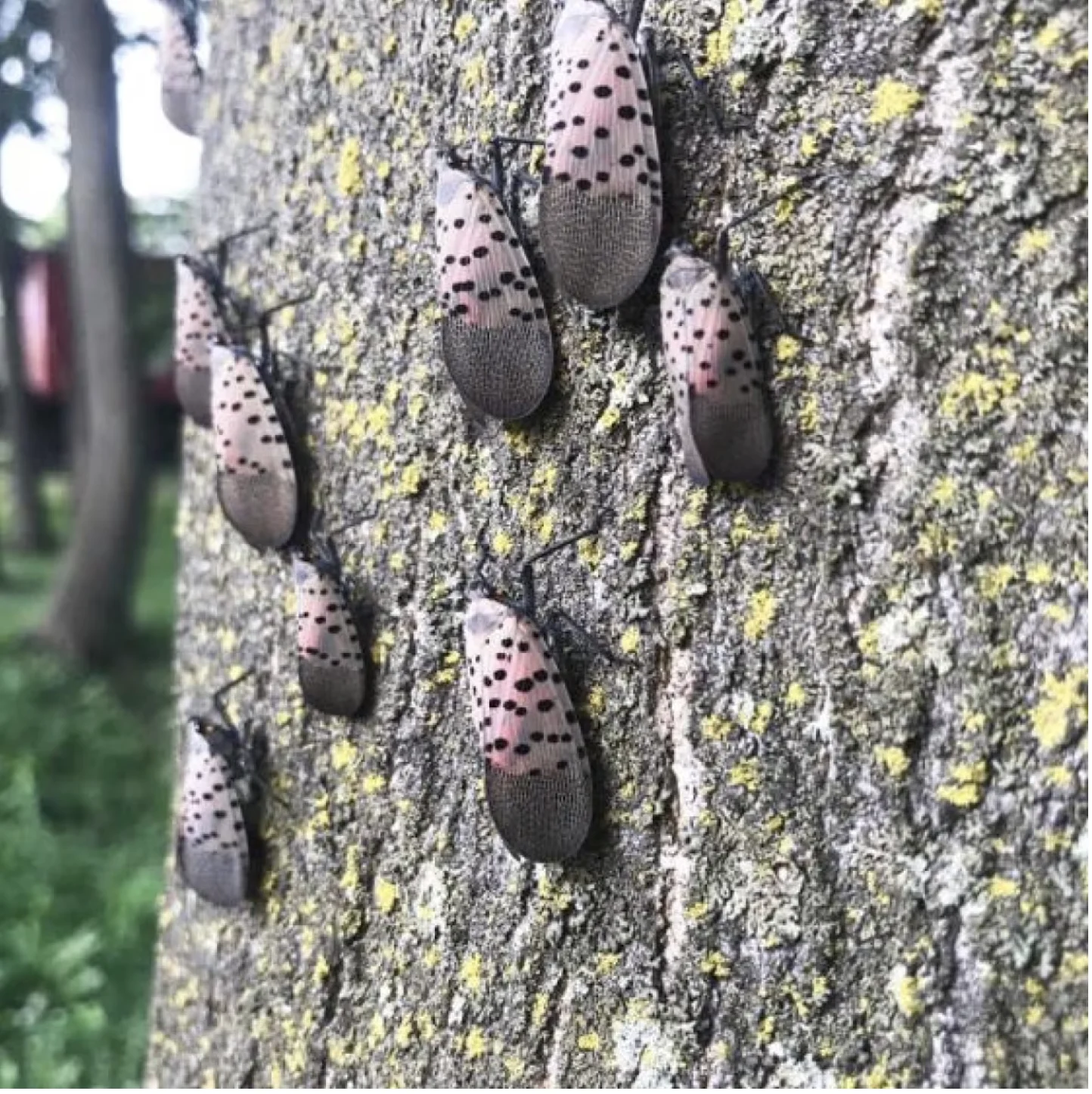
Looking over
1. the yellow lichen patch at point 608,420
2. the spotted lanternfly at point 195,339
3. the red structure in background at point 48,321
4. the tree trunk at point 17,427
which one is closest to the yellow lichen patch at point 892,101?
the yellow lichen patch at point 608,420

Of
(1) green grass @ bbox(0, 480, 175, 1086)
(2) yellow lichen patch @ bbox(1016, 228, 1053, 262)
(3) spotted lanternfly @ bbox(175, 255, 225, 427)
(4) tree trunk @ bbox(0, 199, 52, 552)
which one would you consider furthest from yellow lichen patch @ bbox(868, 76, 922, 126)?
(4) tree trunk @ bbox(0, 199, 52, 552)

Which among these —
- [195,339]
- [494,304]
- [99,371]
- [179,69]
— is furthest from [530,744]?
[99,371]

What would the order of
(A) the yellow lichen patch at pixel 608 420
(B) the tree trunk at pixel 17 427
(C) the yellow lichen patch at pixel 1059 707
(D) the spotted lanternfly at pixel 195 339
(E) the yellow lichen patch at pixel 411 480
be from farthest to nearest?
(B) the tree trunk at pixel 17 427
(D) the spotted lanternfly at pixel 195 339
(E) the yellow lichen patch at pixel 411 480
(A) the yellow lichen patch at pixel 608 420
(C) the yellow lichen patch at pixel 1059 707

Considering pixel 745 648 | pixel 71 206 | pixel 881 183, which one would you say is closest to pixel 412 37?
pixel 881 183

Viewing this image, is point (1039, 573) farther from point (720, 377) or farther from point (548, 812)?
point (548, 812)

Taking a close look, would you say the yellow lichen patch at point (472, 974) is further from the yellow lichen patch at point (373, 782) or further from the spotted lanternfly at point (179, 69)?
the spotted lanternfly at point (179, 69)

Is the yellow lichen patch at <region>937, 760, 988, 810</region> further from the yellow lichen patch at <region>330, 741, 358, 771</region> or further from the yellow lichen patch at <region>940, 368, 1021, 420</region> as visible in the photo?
the yellow lichen patch at <region>330, 741, 358, 771</region>
